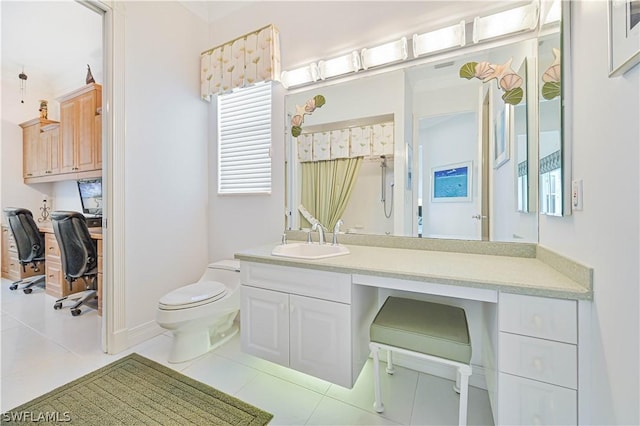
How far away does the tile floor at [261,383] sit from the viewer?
138 cm

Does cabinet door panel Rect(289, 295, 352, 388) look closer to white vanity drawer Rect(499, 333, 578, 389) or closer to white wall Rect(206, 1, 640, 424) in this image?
white vanity drawer Rect(499, 333, 578, 389)

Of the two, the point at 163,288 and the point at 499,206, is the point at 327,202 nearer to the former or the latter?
the point at 499,206

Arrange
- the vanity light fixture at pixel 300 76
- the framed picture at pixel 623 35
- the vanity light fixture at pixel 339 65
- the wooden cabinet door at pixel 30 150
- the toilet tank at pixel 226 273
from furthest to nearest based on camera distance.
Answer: the wooden cabinet door at pixel 30 150 → the toilet tank at pixel 226 273 → the vanity light fixture at pixel 300 76 → the vanity light fixture at pixel 339 65 → the framed picture at pixel 623 35

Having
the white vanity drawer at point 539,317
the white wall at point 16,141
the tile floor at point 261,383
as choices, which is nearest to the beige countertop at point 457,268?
the white vanity drawer at point 539,317

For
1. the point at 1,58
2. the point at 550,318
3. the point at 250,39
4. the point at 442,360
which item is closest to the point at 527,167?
the point at 550,318

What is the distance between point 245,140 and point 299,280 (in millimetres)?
1499

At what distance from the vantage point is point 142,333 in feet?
6.84

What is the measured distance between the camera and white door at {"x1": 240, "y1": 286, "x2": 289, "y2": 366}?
4.99ft

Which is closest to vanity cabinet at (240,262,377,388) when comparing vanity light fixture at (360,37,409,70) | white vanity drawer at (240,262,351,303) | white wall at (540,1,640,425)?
white vanity drawer at (240,262,351,303)

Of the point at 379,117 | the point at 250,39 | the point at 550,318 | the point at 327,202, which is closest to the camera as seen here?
the point at 550,318

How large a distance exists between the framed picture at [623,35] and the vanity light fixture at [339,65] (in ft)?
4.34

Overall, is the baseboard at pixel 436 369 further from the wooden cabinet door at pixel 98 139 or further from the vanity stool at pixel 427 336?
the wooden cabinet door at pixel 98 139

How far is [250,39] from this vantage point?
2.18 m

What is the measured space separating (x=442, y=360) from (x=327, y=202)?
48.1 inches
